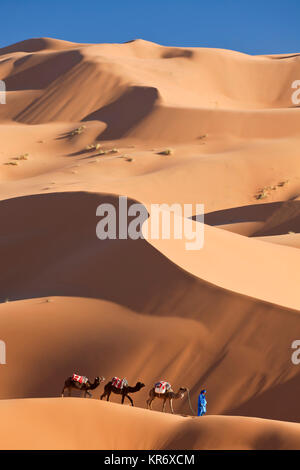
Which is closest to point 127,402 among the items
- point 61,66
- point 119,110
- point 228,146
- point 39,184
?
point 39,184

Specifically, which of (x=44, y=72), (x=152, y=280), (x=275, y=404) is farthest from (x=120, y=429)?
(x=44, y=72)

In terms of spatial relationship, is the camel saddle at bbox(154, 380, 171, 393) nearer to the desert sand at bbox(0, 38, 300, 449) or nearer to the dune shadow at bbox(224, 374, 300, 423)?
the desert sand at bbox(0, 38, 300, 449)

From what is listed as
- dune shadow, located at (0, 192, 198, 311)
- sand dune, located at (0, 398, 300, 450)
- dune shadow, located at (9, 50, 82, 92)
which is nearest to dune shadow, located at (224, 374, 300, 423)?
sand dune, located at (0, 398, 300, 450)

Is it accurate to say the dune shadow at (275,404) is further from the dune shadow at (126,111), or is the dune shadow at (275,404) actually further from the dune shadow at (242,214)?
the dune shadow at (126,111)

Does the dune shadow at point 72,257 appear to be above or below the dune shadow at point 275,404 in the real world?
above

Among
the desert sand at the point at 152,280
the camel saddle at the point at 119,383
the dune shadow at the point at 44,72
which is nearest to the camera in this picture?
the desert sand at the point at 152,280

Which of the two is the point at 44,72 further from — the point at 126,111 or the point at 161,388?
the point at 161,388

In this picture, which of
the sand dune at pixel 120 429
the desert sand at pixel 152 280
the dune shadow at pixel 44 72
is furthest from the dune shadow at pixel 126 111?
the sand dune at pixel 120 429

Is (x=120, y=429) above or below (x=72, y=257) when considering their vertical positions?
below

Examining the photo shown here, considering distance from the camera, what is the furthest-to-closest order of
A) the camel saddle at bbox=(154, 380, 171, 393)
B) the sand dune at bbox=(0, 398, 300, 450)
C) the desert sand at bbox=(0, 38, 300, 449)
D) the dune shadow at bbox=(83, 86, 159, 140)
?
the dune shadow at bbox=(83, 86, 159, 140) < the camel saddle at bbox=(154, 380, 171, 393) < the desert sand at bbox=(0, 38, 300, 449) < the sand dune at bbox=(0, 398, 300, 450)
